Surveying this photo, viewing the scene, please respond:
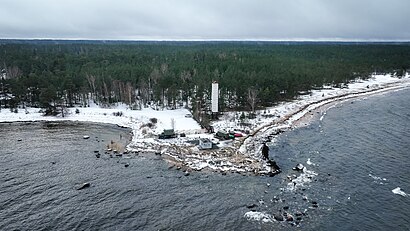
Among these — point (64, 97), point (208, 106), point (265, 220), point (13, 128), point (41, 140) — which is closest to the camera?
point (265, 220)

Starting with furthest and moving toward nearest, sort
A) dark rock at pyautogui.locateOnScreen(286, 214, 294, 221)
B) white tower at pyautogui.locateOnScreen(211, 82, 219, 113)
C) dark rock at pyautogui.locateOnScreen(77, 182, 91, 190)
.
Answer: white tower at pyautogui.locateOnScreen(211, 82, 219, 113) → dark rock at pyautogui.locateOnScreen(77, 182, 91, 190) → dark rock at pyautogui.locateOnScreen(286, 214, 294, 221)

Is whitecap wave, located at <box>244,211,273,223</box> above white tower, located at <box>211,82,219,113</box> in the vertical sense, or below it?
below

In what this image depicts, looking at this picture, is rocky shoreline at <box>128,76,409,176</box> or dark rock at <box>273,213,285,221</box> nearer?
dark rock at <box>273,213,285,221</box>

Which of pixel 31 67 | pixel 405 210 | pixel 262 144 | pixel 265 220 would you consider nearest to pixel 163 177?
pixel 265 220

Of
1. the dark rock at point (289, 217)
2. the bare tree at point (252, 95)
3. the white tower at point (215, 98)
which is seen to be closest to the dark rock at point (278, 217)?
the dark rock at point (289, 217)

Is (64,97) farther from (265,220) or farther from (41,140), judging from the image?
(265,220)

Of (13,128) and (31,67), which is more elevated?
(31,67)

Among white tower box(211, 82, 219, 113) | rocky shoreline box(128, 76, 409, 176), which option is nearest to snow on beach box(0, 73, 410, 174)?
rocky shoreline box(128, 76, 409, 176)

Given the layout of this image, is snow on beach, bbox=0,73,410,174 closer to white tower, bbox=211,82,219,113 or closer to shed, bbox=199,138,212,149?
shed, bbox=199,138,212,149
